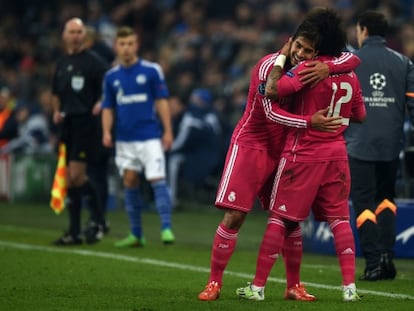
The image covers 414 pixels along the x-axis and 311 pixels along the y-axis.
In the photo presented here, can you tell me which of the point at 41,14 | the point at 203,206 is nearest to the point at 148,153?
the point at 203,206

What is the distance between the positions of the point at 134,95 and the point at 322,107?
5066mm

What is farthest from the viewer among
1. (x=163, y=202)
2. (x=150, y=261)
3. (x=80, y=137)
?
(x=80, y=137)

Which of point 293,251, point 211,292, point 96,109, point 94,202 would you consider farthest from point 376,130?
point 94,202

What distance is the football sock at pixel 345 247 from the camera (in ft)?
26.8

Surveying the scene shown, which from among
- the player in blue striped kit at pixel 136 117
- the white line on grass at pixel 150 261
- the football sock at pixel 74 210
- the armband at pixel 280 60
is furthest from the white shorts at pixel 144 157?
the armband at pixel 280 60

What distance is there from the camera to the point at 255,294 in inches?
328

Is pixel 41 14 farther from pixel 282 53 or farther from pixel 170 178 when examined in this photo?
pixel 282 53

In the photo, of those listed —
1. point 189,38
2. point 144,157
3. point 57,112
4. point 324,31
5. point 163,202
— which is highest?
point 324,31

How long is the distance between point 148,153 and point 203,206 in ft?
20.7

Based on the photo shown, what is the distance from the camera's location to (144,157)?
13.0 metres

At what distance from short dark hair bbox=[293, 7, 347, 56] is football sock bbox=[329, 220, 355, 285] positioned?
3.89 feet

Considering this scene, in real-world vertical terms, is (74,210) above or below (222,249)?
below

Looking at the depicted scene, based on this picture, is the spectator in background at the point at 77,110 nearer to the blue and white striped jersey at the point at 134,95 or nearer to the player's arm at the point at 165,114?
the blue and white striped jersey at the point at 134,95

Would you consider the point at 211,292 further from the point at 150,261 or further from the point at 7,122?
the point at 7,122
